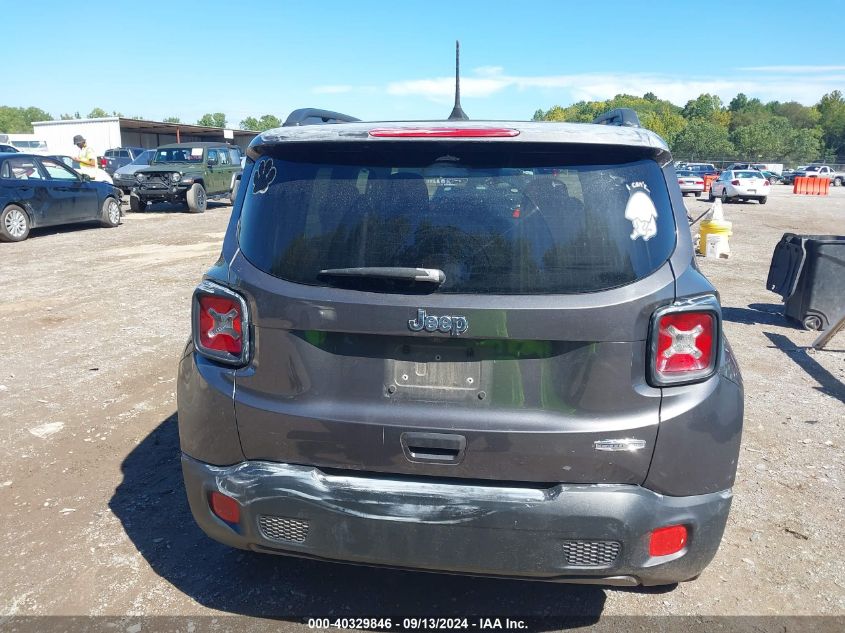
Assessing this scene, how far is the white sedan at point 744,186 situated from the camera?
102ft

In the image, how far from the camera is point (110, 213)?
16281mm

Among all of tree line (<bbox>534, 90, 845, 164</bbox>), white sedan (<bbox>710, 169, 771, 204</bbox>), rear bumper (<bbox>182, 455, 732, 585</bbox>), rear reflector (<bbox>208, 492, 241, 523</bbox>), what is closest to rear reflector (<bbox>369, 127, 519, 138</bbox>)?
rear bumper (<bbox>182, 455, 732, 585</bbox>)

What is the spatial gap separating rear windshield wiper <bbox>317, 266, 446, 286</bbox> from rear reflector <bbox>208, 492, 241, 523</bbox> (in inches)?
35.6

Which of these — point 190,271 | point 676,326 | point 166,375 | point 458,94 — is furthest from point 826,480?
point 190,271

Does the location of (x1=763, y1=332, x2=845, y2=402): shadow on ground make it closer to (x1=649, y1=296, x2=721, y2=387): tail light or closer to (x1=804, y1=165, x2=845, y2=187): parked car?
(x1=649, y1=296, x2=721, y2=387): tail light

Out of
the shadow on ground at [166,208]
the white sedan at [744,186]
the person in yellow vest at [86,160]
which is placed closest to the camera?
the person in yellow vest at [86,160]

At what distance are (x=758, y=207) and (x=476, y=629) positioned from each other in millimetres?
30884

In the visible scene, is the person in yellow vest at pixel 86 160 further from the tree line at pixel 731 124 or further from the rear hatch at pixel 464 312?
the tree line at pixel 731 124

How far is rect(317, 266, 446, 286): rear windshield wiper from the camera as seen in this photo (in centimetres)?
232

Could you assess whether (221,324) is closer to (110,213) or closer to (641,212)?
(641,212)

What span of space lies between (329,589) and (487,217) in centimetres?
178

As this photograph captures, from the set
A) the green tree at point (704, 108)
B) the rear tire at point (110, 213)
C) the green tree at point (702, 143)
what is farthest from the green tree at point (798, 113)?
the rear tire at point (110, 213)

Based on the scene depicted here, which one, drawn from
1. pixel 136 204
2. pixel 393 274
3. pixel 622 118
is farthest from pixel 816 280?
pixel 136 204

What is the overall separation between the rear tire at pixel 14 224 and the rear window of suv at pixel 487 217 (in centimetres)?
1350
